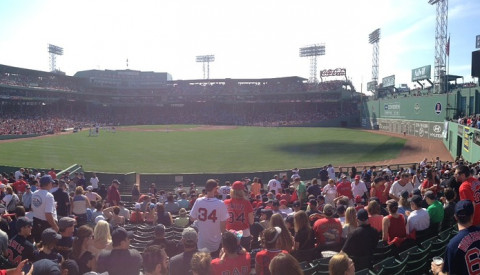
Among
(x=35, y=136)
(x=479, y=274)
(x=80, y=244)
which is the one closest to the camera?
(x=479, y=274)

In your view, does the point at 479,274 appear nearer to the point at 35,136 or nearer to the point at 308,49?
the point at 35,136

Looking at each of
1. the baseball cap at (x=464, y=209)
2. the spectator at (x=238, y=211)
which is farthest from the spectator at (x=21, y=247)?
the baseball cap at (x=464, y=209)

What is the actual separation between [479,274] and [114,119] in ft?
276

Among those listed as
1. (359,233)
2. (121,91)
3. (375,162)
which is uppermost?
(121,91)

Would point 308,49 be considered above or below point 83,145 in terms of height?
above

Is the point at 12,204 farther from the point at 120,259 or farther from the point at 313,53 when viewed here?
the point at 313,53

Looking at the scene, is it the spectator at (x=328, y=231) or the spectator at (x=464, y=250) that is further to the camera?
the spectator at (x=328, y=231)

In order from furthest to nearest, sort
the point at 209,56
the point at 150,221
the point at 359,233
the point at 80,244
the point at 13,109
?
the point at 209,56
the point at 13,109
the point at 150,221
the point at 359,233
the point at 80,244

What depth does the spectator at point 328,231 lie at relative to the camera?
21.2ft

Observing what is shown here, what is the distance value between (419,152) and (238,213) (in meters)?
31.4

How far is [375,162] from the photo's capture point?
29031 mm

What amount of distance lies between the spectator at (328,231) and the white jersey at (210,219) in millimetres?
1636

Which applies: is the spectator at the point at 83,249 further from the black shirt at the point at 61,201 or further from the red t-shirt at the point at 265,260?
the black shirt at the point at 61,201

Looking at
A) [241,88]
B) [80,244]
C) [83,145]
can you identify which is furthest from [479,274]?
[241,88]
